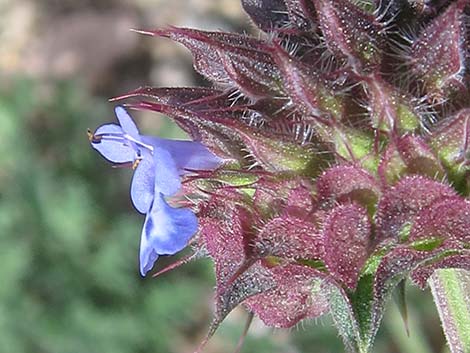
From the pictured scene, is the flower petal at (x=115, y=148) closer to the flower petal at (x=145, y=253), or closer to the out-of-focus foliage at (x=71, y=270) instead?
the flower petal at (x=145, y=253)

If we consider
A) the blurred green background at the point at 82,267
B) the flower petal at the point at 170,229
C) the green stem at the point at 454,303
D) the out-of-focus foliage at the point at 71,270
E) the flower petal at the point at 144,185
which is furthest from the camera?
the out-of-focus foliage at the point at 71,270

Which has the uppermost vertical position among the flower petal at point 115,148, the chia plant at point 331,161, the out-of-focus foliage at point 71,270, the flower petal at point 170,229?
the chia plant at point 331,161

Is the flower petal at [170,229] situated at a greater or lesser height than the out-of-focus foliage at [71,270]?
greater

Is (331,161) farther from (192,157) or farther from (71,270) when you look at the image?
(71,270)

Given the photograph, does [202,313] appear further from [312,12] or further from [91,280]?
A: [312,12]

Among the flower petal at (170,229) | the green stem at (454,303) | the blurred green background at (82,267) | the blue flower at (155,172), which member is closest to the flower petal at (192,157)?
the blue flower at (155,172)

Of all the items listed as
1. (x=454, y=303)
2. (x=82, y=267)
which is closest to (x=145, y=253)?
(x=454, y=303)

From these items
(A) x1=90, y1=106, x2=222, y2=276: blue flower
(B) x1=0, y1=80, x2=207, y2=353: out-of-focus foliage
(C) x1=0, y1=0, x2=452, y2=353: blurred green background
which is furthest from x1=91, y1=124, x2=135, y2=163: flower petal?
(B) x1=0, y1=80, x2=207, y2=353: out-of-focus foliage
